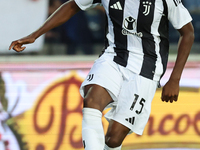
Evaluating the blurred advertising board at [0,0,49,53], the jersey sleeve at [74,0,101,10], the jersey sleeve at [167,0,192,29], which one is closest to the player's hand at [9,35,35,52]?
the jersey sleeve at [74,0,101,10]

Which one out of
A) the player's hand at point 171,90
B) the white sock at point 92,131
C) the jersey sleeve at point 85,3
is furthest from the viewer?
the jersey sleeve at point 85,3

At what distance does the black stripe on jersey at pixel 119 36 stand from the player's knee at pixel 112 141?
0.59 metres

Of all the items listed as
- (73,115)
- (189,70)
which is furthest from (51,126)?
(189,70)

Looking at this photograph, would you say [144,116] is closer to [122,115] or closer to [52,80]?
[122,115]

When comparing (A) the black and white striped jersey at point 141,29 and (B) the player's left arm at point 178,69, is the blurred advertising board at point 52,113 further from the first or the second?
(B) the player's left arm at point 178,69

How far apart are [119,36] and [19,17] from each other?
2301 mm

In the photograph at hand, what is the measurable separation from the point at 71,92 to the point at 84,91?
7.20 feet

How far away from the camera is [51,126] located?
503cm

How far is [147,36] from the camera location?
305 centimetres

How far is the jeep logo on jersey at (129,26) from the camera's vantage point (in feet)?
9.81

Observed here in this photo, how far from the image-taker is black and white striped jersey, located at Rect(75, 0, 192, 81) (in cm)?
298

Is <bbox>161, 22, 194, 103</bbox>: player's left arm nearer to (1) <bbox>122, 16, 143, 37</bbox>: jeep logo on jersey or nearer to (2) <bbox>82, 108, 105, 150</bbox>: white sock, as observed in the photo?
(1) <bbox>122, 16, 143, 37</bbox>: jeep logo on jersey

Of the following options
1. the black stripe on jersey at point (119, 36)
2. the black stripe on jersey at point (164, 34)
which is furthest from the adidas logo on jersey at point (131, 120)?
the black stripe on jersey at point (164, 34)

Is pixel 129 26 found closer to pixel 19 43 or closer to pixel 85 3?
pixel 85 3
